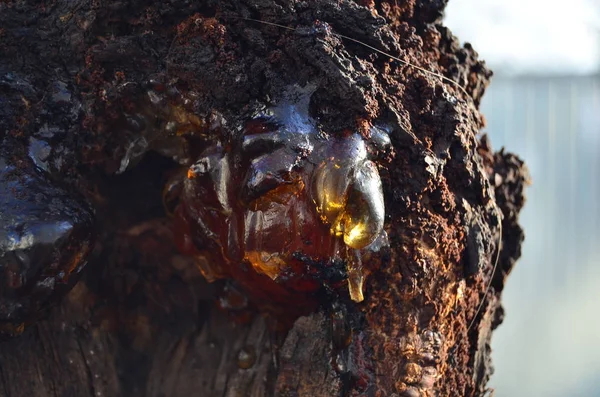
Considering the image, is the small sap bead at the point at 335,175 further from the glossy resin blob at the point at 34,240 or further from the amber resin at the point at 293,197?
the glossy resin blob at the point at 34,240

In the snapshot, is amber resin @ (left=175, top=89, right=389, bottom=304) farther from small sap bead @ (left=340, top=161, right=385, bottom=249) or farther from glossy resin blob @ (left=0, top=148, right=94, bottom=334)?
glossy resin blob @ (left=0, top=148, right=94, bottom=334)

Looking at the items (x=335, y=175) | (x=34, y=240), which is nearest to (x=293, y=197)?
(x=335, y=175)

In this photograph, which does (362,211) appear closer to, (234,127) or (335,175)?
(335,175)

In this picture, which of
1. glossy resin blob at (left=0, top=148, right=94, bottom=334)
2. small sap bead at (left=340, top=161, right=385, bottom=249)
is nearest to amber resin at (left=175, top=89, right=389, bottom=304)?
small sap bead at (left=340, top=161, right=385, bottom=249)

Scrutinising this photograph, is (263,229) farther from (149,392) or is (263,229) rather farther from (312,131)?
(149,392)

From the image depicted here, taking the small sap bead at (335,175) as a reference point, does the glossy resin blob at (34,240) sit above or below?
below

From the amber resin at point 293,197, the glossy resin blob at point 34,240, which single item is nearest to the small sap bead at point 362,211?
the amber resin at point 293,197
